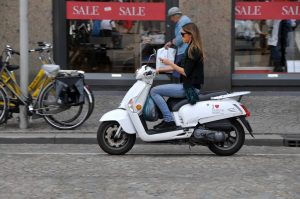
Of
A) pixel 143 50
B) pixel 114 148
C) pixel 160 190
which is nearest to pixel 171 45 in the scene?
pixel 143 50

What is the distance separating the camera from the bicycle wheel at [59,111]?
1016 cm

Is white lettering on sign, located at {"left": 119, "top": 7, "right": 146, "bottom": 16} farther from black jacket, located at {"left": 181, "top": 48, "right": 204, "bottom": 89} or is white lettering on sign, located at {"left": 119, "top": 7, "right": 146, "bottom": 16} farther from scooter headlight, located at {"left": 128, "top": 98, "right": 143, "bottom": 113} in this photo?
scooter headlight, located at {"left": 128, "top": 98, "right": 143, "bottom": 113}

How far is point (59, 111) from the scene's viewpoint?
33.5ft

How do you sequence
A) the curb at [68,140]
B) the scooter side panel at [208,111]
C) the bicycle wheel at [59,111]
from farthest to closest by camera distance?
the bicycle wheel at [59,111], the curb at [68,140], the scooter side panel at [208,111]

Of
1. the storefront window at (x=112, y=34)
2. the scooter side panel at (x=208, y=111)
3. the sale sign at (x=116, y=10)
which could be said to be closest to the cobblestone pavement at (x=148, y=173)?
the scooter side panel at (x=208, y=111)

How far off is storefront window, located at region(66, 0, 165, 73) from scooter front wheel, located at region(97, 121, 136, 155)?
528 cm

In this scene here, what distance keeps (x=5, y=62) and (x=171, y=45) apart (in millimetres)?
3113

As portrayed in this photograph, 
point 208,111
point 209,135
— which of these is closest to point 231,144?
point 209,135

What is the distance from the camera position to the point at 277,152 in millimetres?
9133

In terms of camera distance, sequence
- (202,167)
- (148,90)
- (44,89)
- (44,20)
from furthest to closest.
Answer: (44,20) < (44,89) < (148,90) < (202,167)

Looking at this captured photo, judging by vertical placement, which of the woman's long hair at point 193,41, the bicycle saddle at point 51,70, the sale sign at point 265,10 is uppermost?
the sale sign at point 265,10

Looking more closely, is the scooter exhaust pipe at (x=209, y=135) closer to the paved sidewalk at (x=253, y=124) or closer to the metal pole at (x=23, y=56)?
the paved sidewalk at (x=253, y=124)

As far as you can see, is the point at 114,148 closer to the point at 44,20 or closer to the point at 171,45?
the point at 171,45

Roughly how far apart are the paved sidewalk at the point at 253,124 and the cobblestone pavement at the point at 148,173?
0.27 metres
